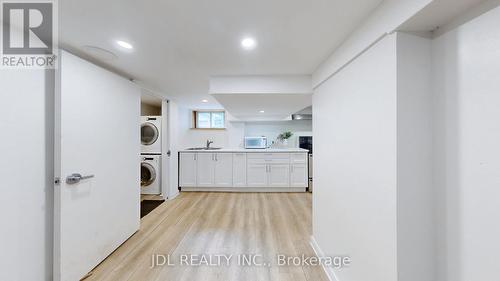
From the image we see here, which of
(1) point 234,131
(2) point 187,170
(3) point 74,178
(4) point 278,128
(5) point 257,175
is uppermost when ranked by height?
(4) point 278,128

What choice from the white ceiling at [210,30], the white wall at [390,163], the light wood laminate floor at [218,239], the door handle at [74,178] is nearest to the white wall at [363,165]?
the white wall at [390,163]

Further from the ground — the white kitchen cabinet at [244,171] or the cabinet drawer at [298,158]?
the cabinet drawer at [298,158]

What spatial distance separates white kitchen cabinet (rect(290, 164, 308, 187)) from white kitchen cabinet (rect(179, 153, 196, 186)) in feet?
7.62

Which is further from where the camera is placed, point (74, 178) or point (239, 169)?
point (239, 169)

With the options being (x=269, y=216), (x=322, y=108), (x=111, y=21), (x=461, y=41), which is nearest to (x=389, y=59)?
(x=461, y=41)

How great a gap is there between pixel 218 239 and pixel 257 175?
2166 millimetres

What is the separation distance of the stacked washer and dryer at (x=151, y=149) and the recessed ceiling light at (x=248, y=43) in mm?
3125

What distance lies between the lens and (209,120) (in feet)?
17.2

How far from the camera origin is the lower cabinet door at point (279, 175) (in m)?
4.30

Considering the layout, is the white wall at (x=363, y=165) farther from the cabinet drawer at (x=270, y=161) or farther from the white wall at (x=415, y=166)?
the cabinet drawer at (x=270, y=161)

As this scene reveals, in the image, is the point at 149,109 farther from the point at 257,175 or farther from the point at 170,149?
the point at 257,175

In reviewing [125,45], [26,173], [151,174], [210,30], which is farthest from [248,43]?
[151,174]

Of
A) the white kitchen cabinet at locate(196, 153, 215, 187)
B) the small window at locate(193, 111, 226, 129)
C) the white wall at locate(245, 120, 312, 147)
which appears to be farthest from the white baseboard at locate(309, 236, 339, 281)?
the small window at locate(193, 111, 226, 129)

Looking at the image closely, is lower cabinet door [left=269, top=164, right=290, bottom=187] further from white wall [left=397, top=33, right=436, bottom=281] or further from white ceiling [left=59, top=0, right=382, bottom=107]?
white wall [left=397, top=33, right=436, bottom=281]
